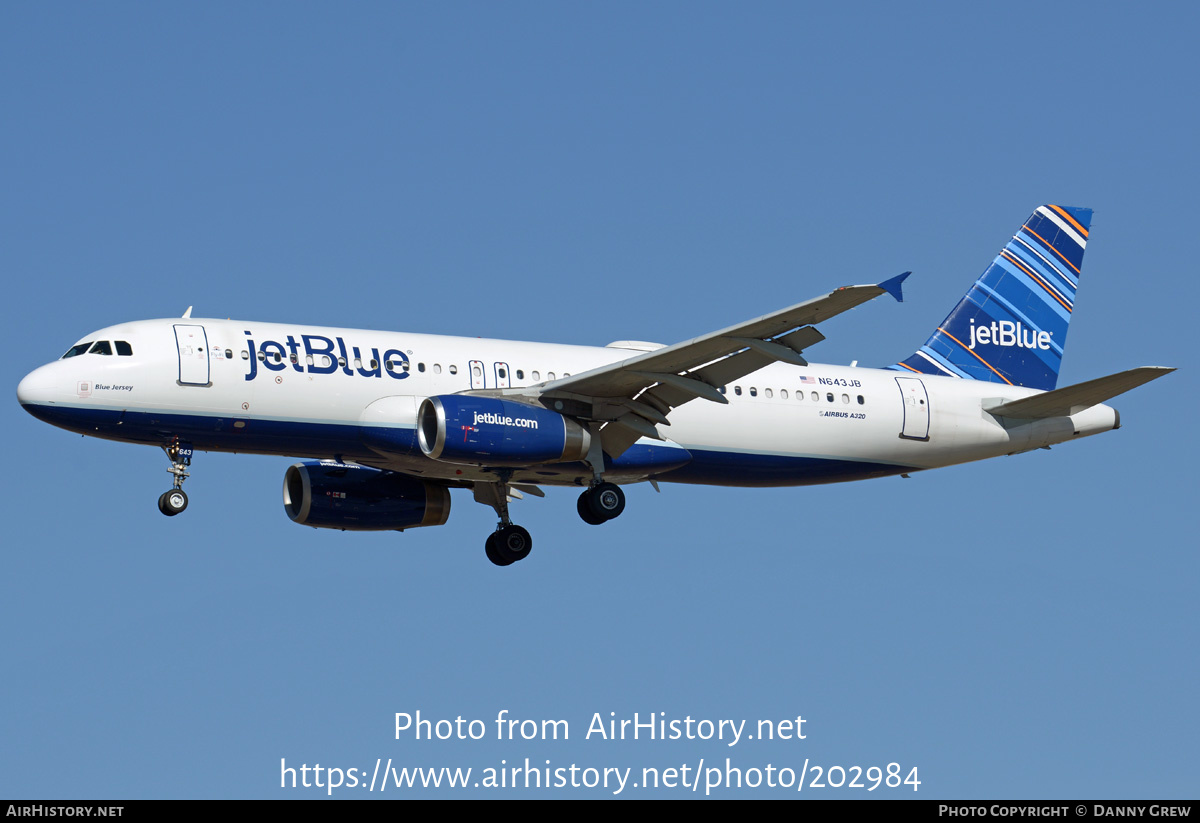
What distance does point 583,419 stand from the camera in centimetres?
3353

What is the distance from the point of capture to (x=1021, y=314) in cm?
4238

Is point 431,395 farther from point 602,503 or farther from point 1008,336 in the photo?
point 1008,336

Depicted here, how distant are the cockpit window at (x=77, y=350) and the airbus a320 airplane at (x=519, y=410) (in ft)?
0.14

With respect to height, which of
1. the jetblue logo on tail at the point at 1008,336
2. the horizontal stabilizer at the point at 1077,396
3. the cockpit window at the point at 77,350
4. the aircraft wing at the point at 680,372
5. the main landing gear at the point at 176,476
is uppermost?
the jetblue logo on tail at the point at 1008,336

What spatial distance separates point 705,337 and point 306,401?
26.4 feet

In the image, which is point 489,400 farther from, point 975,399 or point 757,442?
point 975,399

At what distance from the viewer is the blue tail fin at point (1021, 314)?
4106cm

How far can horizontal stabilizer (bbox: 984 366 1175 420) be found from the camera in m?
33.0

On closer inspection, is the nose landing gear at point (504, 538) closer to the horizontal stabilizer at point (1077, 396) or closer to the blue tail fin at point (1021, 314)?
the blue tail fin at point (1021, 314)

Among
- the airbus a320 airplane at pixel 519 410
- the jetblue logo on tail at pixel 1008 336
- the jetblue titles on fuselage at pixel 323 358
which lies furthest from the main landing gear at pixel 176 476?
the jetblue logo on tail at pixel 1008 336

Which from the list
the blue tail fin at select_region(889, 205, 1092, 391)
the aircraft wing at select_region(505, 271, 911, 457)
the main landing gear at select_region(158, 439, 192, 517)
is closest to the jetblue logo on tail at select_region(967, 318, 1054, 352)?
the blue tail fin at select_region(889, 205, 1092, 391)

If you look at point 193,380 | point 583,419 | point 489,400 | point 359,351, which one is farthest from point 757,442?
point 193,380

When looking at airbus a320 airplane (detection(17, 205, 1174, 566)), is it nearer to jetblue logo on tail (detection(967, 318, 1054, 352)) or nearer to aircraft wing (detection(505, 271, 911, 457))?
aircraft wing (detection(505, 271, 911, 457))

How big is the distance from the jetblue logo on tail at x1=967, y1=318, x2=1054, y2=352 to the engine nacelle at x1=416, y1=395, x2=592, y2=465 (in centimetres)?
1351
